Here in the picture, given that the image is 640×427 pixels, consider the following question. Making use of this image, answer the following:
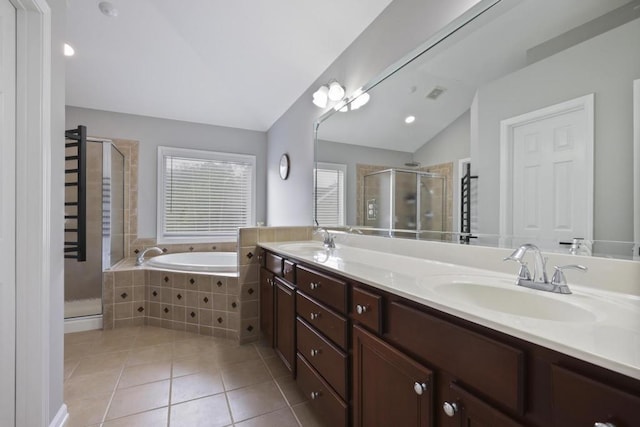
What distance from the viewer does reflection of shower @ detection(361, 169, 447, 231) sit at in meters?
1.48

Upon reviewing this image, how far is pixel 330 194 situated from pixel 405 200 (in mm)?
895

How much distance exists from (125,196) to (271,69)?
2.39m

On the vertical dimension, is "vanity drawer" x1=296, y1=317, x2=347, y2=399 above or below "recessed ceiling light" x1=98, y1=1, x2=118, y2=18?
below

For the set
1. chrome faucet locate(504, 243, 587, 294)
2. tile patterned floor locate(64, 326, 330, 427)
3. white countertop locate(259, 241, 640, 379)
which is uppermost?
chrome faucet locate(504, 243, 587, 294)

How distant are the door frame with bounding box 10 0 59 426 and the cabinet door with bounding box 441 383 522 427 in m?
1.63

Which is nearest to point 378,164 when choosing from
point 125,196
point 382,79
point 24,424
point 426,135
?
point 426,135

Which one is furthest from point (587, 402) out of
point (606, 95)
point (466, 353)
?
point (606, 95)

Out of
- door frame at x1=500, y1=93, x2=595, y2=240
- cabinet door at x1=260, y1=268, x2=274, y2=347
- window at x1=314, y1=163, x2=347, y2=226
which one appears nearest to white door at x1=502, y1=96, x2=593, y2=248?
door frame at x1=500, y1=93, x2=595, y2=240

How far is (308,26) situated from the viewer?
218 cm

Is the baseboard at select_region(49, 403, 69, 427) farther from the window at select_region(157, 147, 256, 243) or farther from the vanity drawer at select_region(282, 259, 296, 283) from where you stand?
the window at select_region(157, 147, 256, 243)

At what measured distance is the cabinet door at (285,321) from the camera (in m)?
1.73

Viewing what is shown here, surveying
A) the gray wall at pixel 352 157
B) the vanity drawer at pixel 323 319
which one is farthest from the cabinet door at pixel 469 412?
the gray wall at pixel 352 157

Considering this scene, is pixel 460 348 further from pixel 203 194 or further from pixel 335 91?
pixel 203 194

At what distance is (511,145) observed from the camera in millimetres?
1135
